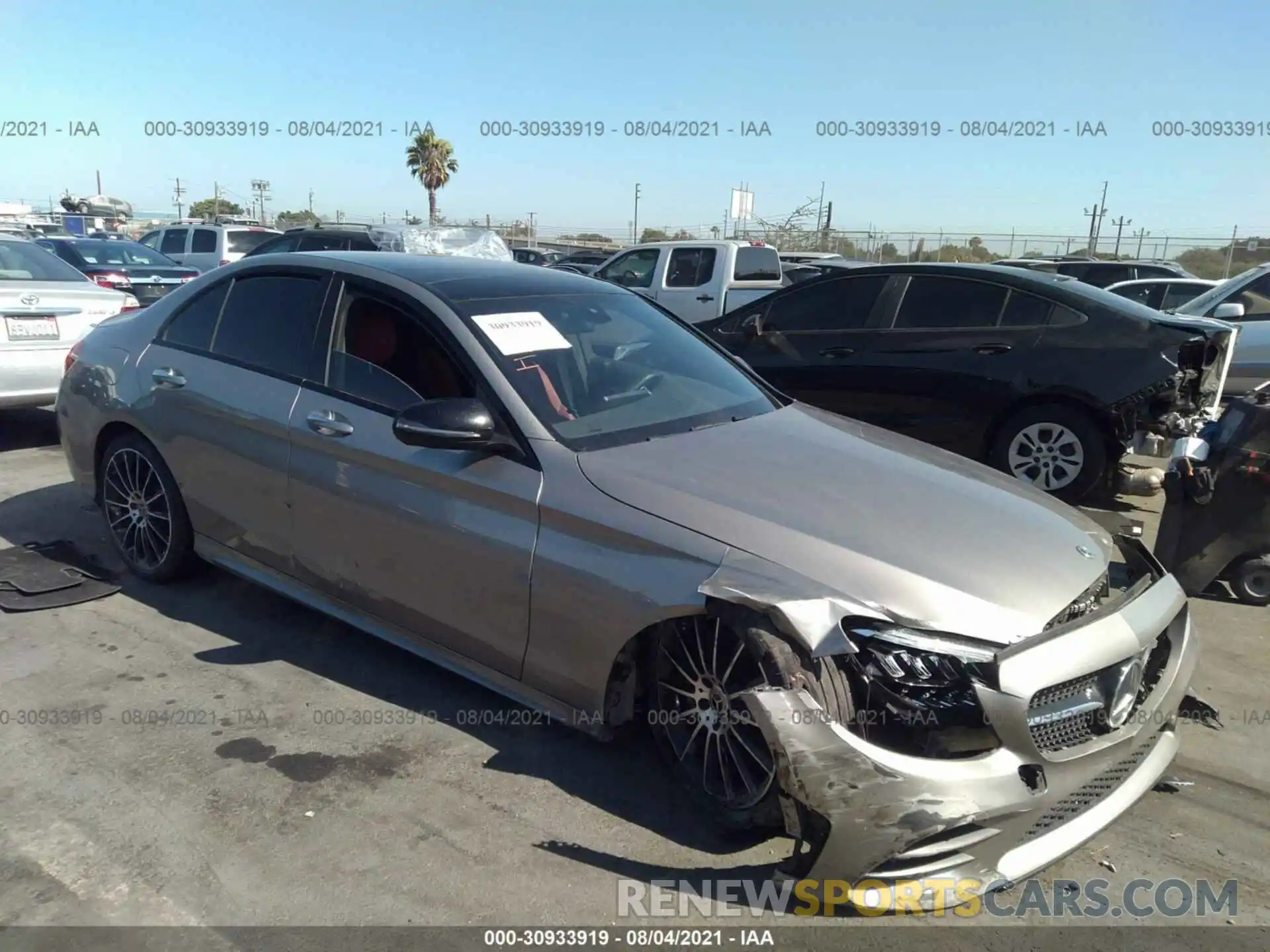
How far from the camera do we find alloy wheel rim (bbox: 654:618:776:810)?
9.12 ft

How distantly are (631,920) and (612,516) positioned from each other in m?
1.16

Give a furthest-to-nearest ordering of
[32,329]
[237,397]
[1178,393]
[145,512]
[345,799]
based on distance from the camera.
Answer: [32,329] → [1178,393] → [145,512] → [237,397] → [345,799]

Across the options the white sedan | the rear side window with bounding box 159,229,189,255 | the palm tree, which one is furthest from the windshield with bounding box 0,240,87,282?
the palm tree

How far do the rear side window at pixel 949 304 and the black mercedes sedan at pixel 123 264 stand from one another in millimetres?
8906

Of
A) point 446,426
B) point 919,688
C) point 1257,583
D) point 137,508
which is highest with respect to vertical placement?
point 446,426

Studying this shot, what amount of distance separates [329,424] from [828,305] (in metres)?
4.74

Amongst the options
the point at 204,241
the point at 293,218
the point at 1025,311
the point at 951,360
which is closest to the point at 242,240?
the point at 204,241

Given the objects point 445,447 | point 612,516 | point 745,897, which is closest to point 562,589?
point 612,516

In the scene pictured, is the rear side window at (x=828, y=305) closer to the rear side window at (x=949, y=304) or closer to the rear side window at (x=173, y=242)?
the rear side window at (x=949, y=304)

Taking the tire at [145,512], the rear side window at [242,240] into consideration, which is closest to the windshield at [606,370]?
the tire at [145,512]

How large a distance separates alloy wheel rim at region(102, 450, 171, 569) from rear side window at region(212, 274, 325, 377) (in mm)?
798

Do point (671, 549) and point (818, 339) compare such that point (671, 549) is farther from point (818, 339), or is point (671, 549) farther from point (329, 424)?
point (818, 339)

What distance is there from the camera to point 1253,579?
4.75m

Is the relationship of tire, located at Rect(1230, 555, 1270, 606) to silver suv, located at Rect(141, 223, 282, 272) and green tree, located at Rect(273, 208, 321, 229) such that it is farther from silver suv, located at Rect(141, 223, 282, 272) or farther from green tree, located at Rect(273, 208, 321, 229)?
green tree, located at Rect(273, 208, 321, 229)
